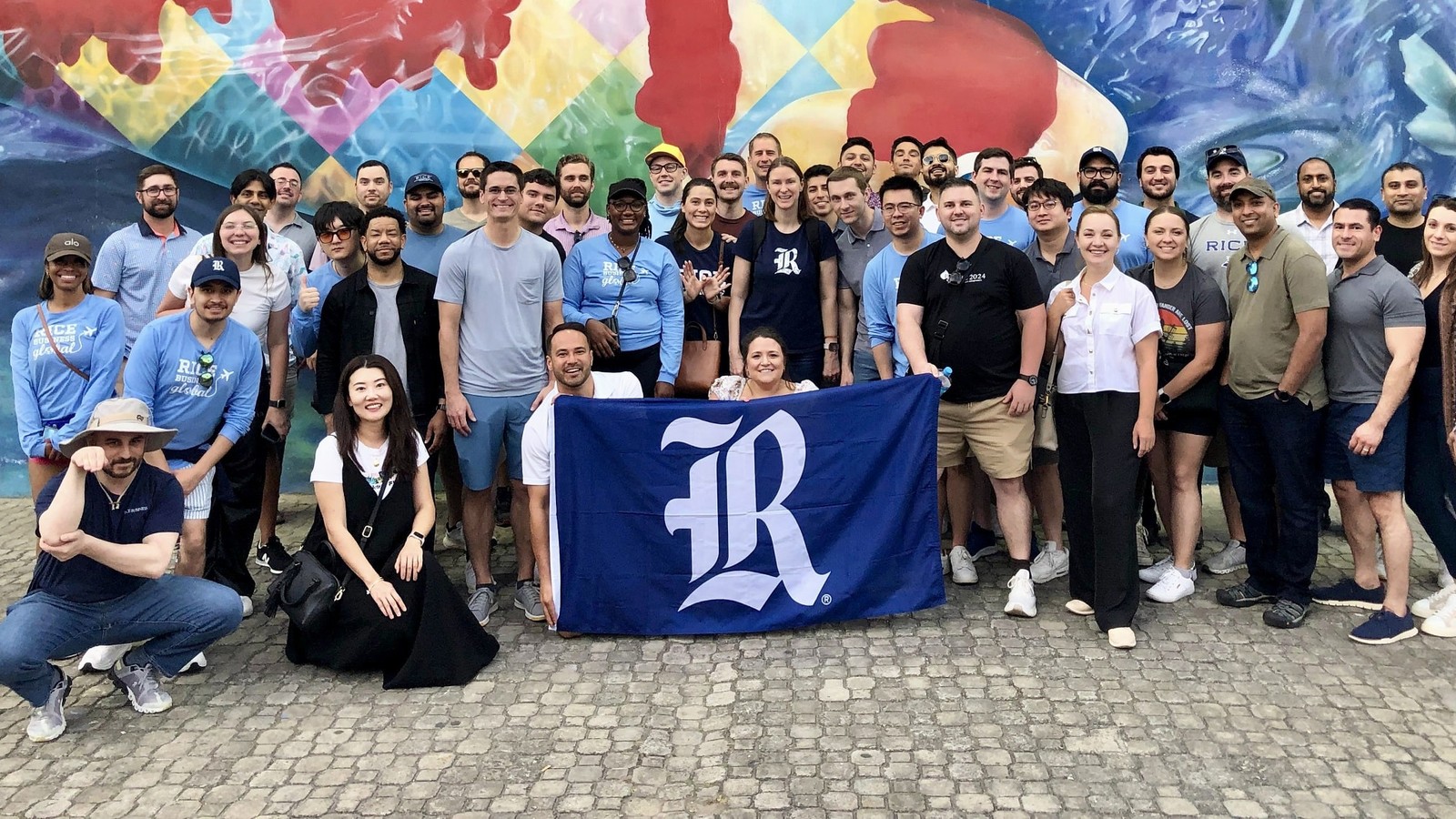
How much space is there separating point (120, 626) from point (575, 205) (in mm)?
3376

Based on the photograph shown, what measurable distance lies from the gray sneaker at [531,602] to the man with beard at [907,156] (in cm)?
353

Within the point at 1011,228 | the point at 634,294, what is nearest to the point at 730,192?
the point at 634,294

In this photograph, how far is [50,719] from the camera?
4.55m

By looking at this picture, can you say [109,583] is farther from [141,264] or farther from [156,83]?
[156,83]

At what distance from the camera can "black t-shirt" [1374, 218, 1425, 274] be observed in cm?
634

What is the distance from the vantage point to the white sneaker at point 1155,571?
6.07 m

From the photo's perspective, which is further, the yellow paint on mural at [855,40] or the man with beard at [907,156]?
the yellow paint on mural at [855,40]

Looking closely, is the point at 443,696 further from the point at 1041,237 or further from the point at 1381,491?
the point at 1381,491

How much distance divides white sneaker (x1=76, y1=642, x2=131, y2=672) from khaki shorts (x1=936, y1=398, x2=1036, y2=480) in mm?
3824

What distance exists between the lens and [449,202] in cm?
823

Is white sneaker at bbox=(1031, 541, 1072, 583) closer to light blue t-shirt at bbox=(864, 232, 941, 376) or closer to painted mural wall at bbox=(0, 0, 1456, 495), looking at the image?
light blue t-shirt at bbox=(864, 232, 941, 376)

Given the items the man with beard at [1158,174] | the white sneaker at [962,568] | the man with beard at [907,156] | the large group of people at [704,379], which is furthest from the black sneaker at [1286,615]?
the man with beard at [907,156]

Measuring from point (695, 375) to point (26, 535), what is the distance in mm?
4370

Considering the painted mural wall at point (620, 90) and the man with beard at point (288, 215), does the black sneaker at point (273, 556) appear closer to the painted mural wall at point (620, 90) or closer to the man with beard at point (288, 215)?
the man with beard at point (288, 215)
